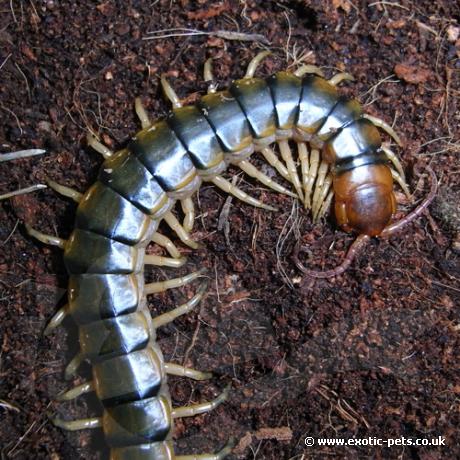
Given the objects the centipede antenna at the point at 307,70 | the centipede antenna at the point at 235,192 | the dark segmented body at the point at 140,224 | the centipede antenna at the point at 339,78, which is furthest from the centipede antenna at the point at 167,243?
the centipede antenna at the point at 339,78

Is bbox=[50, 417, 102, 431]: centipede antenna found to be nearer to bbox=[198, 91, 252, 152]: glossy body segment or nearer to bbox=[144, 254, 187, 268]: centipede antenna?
bbox=[144, 254, 187, 268]: centipede antenna

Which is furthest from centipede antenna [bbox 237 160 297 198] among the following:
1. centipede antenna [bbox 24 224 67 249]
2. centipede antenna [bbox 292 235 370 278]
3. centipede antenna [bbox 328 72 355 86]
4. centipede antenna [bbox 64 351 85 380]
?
centipede antenna [bbox 64 351 85 380]

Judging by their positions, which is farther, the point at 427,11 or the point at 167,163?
the point at 427,11

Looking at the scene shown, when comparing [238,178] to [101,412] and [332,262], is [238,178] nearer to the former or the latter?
[332,262]

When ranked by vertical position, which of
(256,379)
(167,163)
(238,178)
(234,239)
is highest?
(167,163)

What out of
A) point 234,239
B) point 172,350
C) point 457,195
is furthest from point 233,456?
point 457,195

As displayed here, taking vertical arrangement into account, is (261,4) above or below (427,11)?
above
